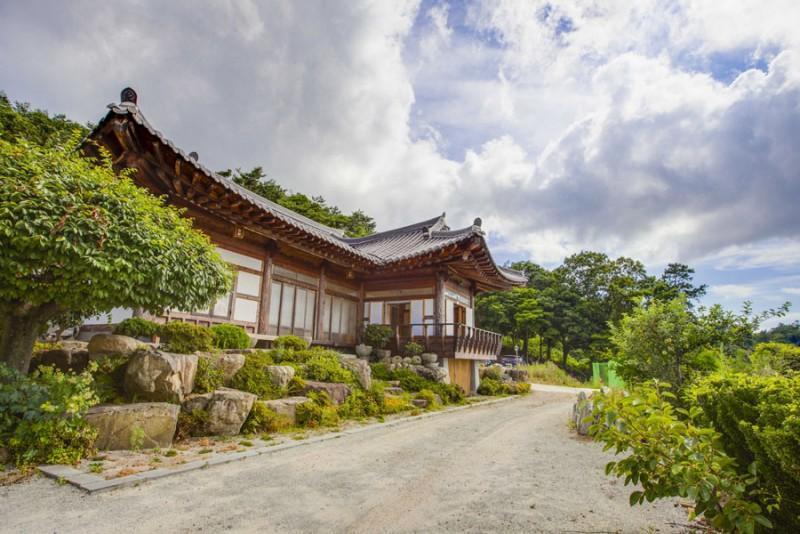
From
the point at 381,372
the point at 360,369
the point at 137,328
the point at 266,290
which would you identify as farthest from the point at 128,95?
the point at 381,372

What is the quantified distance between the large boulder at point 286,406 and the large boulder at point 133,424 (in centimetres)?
182

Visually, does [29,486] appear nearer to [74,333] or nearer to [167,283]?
[167,283]

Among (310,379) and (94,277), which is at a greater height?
(94,277)

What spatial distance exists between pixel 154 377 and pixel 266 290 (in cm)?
617

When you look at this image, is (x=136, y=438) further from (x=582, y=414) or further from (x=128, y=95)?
(x=582, y=414)

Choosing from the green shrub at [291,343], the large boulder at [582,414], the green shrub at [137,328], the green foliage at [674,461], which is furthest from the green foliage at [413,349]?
the green foliage at [674,461]

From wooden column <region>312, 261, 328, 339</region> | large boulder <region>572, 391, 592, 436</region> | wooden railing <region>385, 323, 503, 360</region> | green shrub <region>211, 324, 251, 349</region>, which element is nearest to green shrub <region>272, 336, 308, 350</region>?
green shrub <region>211, 324, 251, 349</region>

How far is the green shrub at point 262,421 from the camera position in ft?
23.1

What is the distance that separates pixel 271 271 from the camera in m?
12.8

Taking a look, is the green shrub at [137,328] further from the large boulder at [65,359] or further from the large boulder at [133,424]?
the large boulder at [133,424]

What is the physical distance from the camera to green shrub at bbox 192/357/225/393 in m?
7.23

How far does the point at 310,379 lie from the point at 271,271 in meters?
4.56

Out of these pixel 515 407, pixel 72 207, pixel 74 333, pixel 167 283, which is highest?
pixel 72 207

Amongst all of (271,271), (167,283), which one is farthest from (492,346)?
(167,283)
